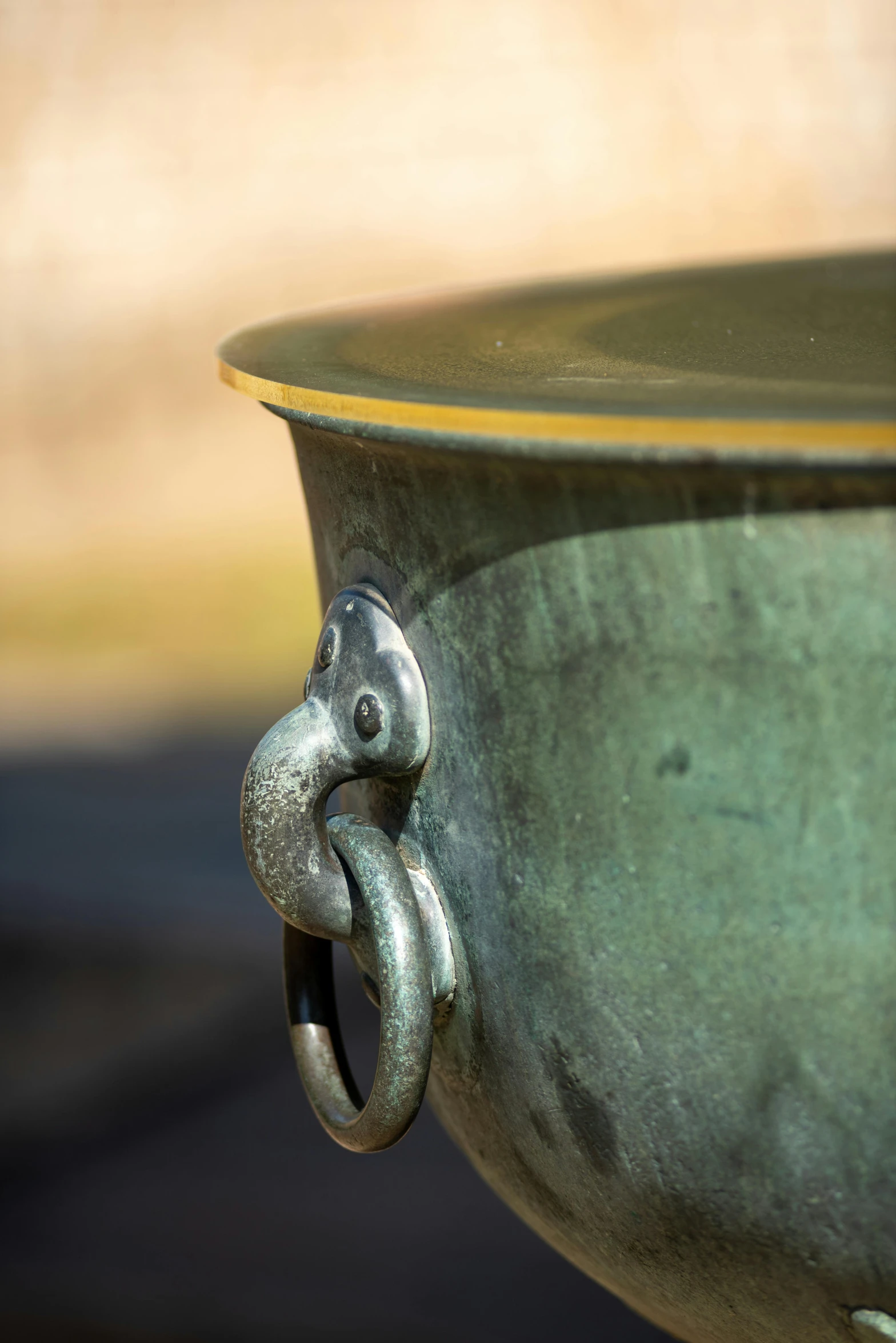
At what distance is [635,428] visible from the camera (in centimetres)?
45

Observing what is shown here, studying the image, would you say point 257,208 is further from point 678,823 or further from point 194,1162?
point 678,823

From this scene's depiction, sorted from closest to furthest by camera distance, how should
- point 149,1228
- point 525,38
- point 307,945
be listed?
point 307,945 < point 149,1228 < point 525,38

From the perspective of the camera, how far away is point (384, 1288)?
1804 millimetres

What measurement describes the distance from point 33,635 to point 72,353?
78 cm

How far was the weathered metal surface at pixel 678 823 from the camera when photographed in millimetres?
472

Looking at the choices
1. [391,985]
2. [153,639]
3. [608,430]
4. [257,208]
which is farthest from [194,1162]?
[257,208]

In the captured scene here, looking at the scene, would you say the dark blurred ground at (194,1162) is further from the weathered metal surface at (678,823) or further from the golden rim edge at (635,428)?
the golden rim edge at (635,428)

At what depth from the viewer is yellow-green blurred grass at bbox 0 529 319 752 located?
3049mm

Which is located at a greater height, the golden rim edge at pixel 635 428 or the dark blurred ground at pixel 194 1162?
the golden rim edge at pixel 635 428

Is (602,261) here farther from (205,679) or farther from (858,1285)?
(858,1285)

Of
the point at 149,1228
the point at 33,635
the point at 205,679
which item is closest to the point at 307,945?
the point at 149,1228

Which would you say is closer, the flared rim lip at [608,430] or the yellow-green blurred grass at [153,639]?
the flared rim lip at [608,430]

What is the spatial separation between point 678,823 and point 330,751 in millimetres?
148

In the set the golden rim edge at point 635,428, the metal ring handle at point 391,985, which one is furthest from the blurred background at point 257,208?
the golden rim edge at point 635,428
